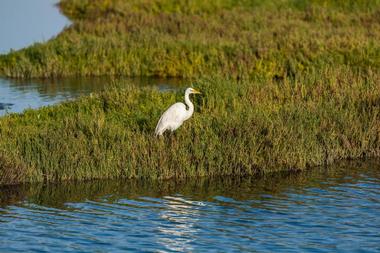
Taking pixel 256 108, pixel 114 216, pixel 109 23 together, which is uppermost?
pixel 109 23

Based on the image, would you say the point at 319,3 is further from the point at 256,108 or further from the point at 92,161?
the point at 92,161

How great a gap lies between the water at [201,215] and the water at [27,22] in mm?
17882

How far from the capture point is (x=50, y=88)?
26219 millimetres

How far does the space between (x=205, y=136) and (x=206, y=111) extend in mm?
2365

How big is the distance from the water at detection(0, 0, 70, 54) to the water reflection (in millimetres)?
5206

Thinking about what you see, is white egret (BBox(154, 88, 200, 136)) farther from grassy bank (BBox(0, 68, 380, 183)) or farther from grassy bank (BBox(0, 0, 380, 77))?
grassy bank (BBox(0, 0, 380, 77))

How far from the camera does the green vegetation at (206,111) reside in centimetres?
1577

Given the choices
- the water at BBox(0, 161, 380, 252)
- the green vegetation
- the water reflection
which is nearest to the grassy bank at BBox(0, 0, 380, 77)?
the green vegetation

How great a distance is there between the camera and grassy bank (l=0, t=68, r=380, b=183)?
616 inches

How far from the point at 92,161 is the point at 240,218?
3206 millimetres

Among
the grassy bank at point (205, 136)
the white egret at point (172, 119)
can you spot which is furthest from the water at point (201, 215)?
the white egret at point (172, 119)

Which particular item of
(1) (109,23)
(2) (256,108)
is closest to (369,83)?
(2) (256,108)

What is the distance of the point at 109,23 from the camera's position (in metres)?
34.4

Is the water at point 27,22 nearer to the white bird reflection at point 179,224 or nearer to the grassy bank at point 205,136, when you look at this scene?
the grassy bank at point 205,136
